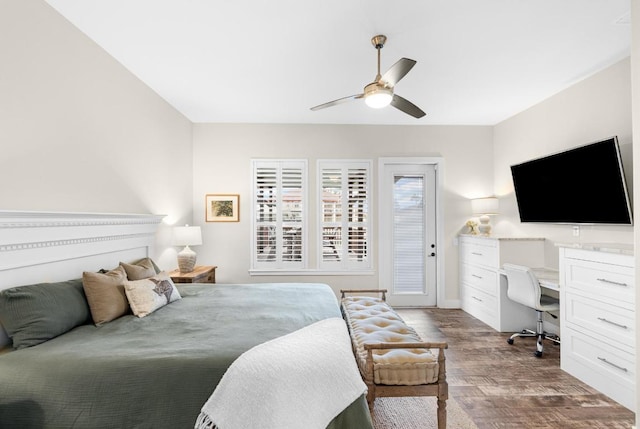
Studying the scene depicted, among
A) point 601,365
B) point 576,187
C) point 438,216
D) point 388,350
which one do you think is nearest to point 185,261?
point 388,350

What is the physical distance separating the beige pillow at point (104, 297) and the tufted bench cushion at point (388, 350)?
1.59 m

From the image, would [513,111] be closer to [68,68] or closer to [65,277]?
[68,68]

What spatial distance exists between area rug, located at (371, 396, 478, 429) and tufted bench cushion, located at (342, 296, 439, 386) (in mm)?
404

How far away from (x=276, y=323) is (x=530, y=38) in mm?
2884

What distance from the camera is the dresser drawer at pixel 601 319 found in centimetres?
227

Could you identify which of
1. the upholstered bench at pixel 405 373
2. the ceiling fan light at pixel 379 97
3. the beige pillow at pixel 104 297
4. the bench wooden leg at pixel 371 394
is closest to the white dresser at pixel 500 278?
the upholstered bench at pixel 405 373

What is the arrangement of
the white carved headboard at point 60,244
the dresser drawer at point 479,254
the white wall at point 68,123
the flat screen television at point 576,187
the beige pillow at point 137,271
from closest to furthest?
1. the white carved headboard at point 60,244
2. the white wall at point 68,123
3. the beige pillow at point 137,271
4. the flat screen television at point 576,187
5. the dresser drawer at point 479,254

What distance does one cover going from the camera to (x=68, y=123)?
2.29 meters

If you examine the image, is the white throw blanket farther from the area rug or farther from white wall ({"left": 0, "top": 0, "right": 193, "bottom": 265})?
white wall ({"left": 0, "top": 0, "right": 193, "bottom": 265})

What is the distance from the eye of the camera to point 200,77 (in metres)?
3.19

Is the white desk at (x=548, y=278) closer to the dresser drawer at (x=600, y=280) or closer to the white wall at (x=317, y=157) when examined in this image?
the dresser drawer at (x=600, y=280)

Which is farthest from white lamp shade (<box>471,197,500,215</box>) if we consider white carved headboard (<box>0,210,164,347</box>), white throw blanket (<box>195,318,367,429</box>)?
white carved headboard (<box>0,210,164,347</box>)

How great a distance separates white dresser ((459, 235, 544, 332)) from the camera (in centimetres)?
373

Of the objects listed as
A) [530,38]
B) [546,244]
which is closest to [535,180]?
[546,244]
